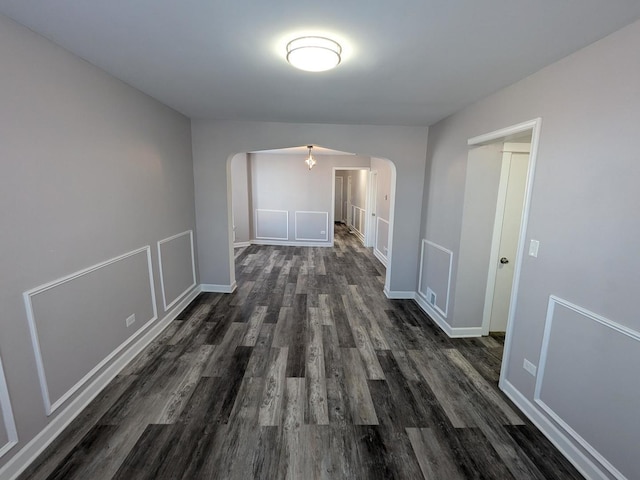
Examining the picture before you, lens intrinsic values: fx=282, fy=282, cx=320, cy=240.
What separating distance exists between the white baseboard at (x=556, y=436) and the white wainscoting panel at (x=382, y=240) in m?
3.87

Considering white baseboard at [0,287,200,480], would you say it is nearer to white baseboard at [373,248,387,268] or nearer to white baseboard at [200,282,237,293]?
white baseboard at [200,282,237,293]

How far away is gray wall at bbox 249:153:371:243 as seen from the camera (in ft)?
24.4

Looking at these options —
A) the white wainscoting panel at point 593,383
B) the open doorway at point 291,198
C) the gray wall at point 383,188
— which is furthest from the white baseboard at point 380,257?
the white wainscoting panel at point 593,383

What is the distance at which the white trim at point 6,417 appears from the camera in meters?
1.52

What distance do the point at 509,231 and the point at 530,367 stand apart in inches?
58.2

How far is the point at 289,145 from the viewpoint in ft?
13.0

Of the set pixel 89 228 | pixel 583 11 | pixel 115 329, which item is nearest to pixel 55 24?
pixel 89 228

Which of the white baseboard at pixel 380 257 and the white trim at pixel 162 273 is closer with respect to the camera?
the white trim at pixel 162 273

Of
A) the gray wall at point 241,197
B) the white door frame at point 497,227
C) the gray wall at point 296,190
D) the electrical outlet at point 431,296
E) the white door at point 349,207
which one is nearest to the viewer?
the white door frame at point 497,227

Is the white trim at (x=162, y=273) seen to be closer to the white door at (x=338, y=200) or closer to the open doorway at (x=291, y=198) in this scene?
the open doorway at (x=291, y=198)

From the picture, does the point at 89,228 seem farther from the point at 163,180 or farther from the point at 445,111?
the point at 445,111

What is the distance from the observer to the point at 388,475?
1.65 metres

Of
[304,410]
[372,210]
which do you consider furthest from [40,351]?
[372,210]

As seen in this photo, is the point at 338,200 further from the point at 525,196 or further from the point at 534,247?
the point at 534,247
